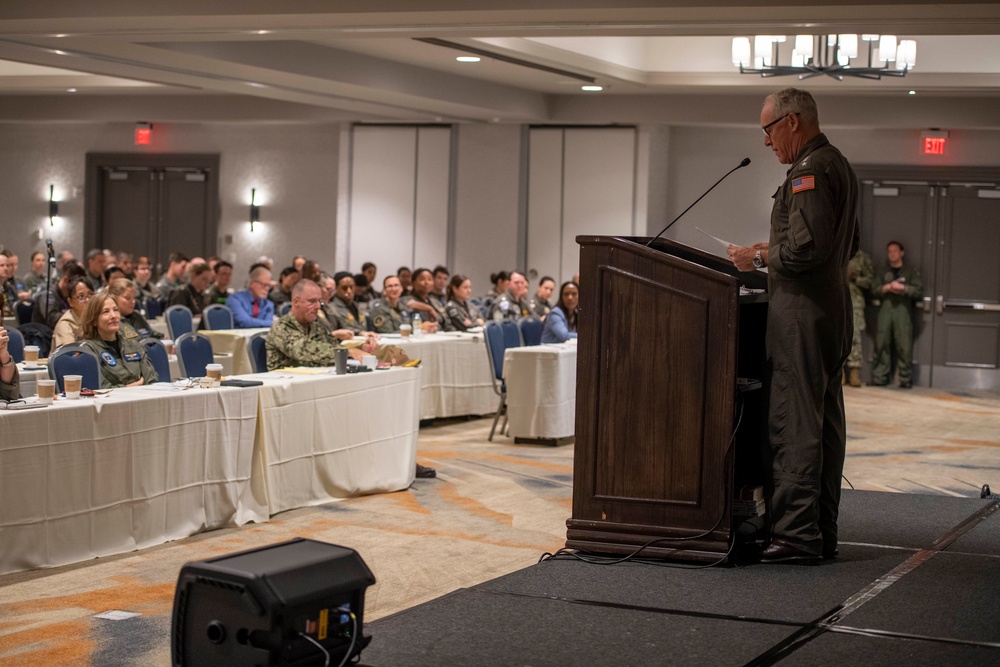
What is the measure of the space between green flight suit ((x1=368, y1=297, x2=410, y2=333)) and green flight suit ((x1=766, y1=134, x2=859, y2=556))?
22.3 feet

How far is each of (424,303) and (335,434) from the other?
4.48 metres

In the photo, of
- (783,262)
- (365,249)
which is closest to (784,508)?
(783,262)

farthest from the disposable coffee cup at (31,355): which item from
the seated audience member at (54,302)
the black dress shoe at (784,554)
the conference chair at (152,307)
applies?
the conference chair at (152,307)

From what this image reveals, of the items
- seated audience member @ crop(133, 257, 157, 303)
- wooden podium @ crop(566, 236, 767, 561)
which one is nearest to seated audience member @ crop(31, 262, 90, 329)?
seated audience member @ crop(133, 257, 157, 303)

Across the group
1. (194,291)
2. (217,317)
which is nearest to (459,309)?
(217,317)

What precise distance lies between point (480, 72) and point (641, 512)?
8667 mm

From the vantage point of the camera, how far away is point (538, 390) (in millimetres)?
8703

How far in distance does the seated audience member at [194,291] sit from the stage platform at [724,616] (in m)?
8.39

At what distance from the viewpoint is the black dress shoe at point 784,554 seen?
3.70 meters

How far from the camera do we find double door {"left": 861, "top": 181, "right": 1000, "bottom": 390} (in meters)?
13.4

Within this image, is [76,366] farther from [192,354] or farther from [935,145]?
[935,145]

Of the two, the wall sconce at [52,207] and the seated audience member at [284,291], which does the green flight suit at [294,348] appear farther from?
the wall sconce at [52,207]

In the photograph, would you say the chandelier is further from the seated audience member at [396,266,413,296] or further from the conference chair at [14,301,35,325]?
the conference chair at [14,301,35,325]

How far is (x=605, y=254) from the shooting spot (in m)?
3.82
